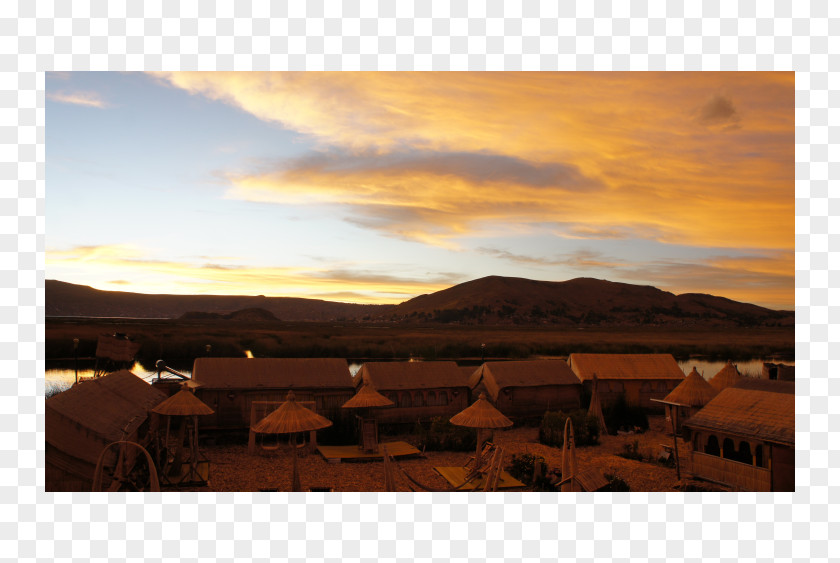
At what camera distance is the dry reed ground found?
13438mm

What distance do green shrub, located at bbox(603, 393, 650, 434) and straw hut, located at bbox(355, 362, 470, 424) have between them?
5448mm

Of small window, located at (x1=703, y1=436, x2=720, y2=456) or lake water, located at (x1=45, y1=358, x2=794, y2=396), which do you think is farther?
lake water, located at (x1=45, y1=358, x2=794, y2=396)

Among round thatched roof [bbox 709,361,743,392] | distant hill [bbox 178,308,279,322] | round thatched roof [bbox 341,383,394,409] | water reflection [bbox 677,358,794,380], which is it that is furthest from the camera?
distant hill [bbox 178,308,279,322]

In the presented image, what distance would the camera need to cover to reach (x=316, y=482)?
13.7 metres

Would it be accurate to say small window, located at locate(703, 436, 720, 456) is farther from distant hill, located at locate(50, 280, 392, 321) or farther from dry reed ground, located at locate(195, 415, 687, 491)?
distant hill, located at locate(50, 280, 392, 321)

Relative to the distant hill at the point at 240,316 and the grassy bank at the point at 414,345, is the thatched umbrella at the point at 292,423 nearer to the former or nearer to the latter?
the grassy bank at the point at 414,345

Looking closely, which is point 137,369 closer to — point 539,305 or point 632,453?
point 632,453

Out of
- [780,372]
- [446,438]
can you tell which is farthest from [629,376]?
[446,438]

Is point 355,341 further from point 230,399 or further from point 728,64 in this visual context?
point 728,64

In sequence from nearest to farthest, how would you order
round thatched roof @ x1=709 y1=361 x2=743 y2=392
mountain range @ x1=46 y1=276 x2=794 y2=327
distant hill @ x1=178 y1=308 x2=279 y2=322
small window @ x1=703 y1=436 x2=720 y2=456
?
small window @ x1=703 y1=436 x2=720 y2=456, round thatched roof @ x1=709 y1=361 x2=743 y2=392, mountain range @ x1=46 y1=276 x2=794 y2=327, distant hill @ x1=178 y1=308 x2=279 y2=322

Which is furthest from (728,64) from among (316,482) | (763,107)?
(316,482)

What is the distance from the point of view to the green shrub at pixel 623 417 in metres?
21.3

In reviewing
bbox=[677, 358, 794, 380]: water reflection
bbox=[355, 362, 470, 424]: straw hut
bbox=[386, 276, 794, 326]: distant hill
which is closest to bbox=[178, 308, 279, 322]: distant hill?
bbox=[386, 276, 794, 326]: distant hill

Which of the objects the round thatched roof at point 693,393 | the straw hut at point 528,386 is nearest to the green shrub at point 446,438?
the straw hut at point 528,386
